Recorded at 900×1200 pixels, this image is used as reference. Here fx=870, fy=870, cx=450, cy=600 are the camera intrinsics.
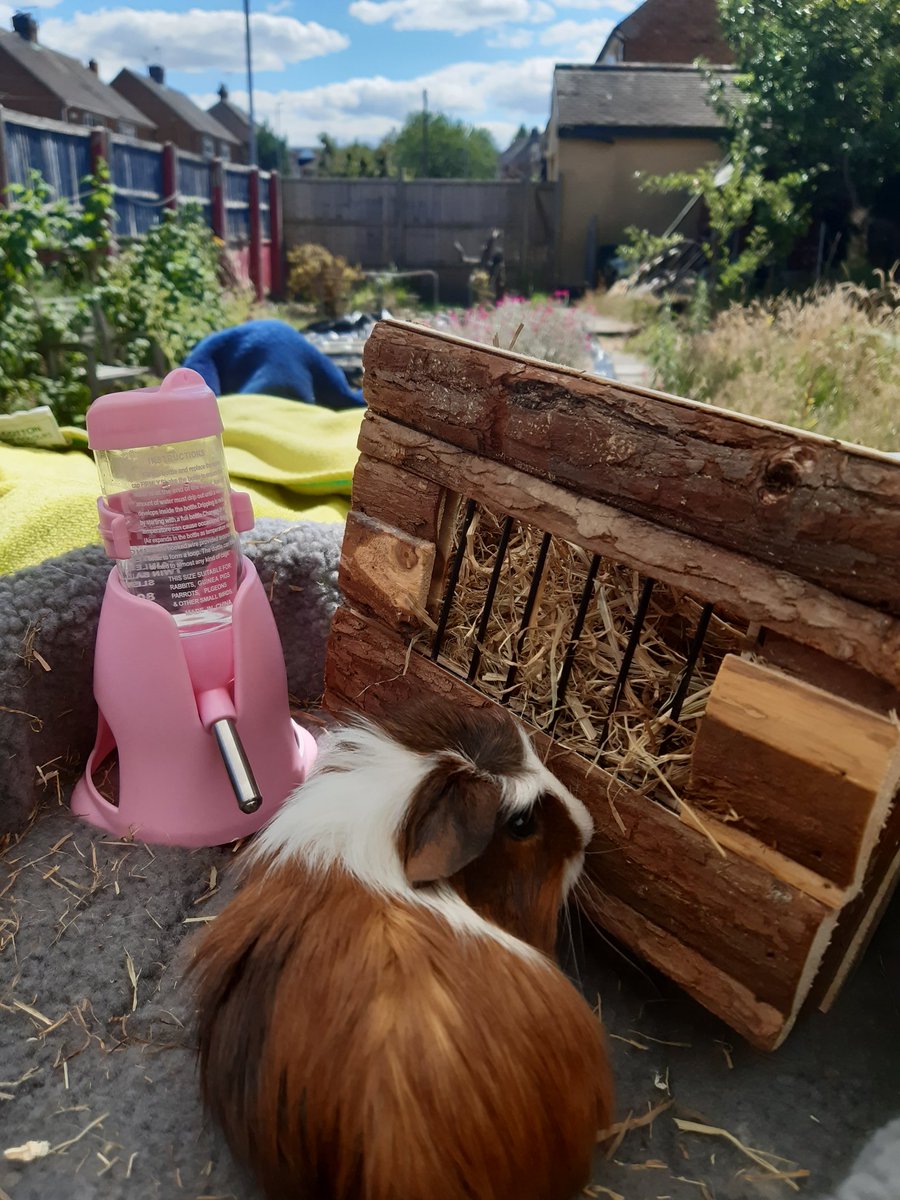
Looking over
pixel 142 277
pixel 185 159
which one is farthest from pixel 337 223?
pixel 142 277

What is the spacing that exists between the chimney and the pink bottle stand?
14748mm

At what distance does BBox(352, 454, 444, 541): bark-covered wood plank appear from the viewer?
1149mm

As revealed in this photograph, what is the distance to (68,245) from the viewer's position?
4730 millimetres

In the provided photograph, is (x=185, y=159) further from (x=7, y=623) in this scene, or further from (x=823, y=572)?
(x=823, y=572)

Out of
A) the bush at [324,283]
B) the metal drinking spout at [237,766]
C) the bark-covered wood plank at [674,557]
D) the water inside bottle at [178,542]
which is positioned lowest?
the bush at [324,283]

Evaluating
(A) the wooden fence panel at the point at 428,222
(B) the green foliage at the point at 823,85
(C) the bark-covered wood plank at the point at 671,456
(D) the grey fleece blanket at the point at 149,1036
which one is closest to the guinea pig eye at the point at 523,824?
(D) the grey fleece blanket at the point at 149,1036

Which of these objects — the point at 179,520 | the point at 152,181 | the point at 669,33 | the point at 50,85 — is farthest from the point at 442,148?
the point at 179,520

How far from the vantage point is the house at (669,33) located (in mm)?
A: 12453

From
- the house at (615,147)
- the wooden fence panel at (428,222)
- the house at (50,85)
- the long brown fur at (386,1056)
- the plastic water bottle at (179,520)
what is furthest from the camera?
the wooden fence panel at (428,222)

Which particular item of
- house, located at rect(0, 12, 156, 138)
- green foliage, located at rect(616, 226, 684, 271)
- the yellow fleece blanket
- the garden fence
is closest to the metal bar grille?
the yellow fleece blanket

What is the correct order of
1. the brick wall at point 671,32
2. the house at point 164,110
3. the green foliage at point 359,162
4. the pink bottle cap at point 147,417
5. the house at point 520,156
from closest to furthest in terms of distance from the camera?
the pink bottle cap at point 147,417, the brick wall at point 671,32, the green foliage at point 359,162, the house at point 520,156, the house at point 164,110

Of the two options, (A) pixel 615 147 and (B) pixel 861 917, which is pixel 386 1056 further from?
(A) pixel 615 147

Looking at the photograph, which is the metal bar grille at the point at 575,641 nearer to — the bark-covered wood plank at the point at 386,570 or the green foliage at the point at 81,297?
the bark-covered wood plank at the point at 386,570

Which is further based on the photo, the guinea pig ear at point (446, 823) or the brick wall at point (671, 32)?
the brick wall at point (671, 32)
